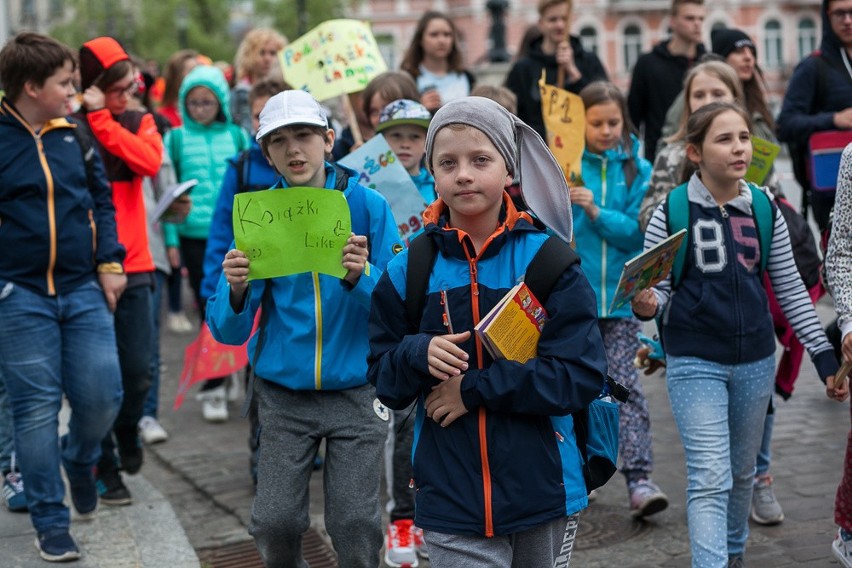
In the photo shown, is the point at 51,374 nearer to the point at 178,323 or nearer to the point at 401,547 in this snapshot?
the point at 401,547

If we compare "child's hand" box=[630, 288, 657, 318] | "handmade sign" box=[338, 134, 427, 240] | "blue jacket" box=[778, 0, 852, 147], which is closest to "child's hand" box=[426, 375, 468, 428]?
"child's hand" box=[630, 288, 657, 318]

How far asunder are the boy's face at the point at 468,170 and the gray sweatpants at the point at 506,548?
897mm

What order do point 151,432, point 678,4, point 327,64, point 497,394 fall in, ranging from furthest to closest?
point 678,4 < point 151,432 < point 327,64 < point 497,394

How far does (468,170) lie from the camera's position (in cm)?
348

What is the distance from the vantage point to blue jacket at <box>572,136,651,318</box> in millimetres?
6188

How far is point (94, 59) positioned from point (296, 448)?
9.02ft

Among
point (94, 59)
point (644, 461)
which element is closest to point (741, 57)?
point (644, 461)

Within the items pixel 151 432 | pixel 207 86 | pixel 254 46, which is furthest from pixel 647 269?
pixel 254 46

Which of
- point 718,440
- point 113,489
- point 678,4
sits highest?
point 678,4

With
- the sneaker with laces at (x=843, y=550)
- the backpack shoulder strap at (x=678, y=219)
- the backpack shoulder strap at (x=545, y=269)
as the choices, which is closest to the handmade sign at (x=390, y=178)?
the backpack shoulder strap at (x=678, y=219)

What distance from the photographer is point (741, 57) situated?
293 inches

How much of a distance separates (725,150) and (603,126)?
5.21 ft

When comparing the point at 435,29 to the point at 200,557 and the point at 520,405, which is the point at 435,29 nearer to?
the point at 200,557

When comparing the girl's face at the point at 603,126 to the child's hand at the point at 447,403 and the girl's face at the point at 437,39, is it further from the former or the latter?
the child's hand at the point at 447,403
